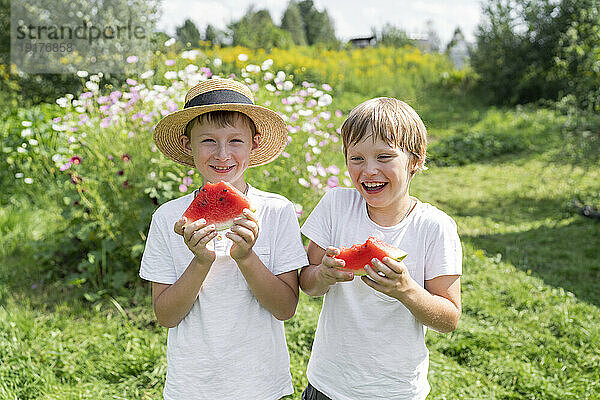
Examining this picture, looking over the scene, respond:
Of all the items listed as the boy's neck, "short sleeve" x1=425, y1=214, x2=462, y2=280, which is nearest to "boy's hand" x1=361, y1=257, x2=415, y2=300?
"short sleeve" x1=425, y1=214, x2=462, y2=280

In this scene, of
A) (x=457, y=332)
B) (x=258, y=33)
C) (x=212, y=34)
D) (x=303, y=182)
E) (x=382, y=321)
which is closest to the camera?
(x=382, y=321)

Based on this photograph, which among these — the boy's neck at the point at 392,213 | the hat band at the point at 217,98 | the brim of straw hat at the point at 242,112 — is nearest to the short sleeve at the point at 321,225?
the boy's neck at the point at 392,213

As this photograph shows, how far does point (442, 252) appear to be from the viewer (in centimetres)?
194

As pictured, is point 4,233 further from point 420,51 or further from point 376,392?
point 420,51

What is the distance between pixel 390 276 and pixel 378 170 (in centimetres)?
38

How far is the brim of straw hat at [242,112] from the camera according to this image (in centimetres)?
203

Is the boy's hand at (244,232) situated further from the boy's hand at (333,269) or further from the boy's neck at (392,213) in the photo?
the boy's neck at (392,213)

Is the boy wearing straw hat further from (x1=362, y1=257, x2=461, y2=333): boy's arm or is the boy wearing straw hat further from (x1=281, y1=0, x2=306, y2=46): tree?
(x1=281, y1=0, x2=306, y2=46): tree

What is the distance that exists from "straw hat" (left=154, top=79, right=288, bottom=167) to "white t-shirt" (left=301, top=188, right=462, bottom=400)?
470 millimetres

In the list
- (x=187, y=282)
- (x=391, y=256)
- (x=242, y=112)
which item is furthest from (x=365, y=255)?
(x=242, y=112)

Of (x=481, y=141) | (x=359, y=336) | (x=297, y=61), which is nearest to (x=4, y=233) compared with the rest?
(x=359, y=336)

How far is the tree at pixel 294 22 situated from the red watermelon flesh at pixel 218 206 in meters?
15.8

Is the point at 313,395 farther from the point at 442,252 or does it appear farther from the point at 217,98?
the point at 217,98

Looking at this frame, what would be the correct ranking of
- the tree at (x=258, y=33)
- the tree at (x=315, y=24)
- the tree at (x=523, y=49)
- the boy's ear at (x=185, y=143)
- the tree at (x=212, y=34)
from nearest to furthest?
1. the boy's ear at (x=185, y=143)
2. the tree at (x=212, y=34)
3. the tree at (x=258, y=33)
4. the tree at (x=523, y=49)
5. the tree at (x=315, y=24)
